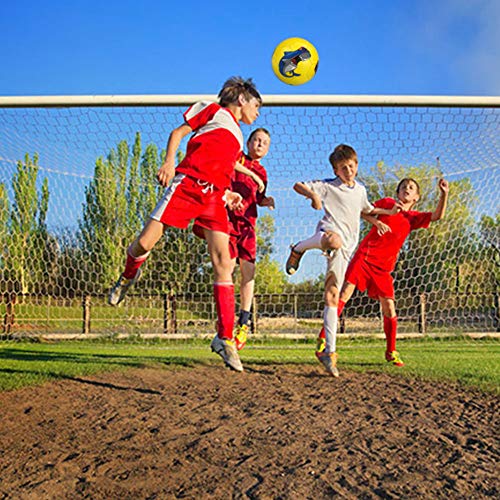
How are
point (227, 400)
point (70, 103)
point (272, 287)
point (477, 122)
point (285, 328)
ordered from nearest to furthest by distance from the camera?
1. point (227, 400)
2. point (70, 103)
3. point (477, 122)
4. point (272, 287)
5. point (285, 328)

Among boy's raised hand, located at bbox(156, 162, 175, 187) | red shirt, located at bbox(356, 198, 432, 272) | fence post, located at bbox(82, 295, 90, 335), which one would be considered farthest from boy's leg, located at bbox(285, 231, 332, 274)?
fence post, located at bbox(82, 295, 90, 335)

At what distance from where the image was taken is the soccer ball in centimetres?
595

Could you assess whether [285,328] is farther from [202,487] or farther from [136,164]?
[202,487]

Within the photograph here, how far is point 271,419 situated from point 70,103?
16.2ft

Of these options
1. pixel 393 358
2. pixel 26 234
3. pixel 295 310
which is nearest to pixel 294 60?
pixel 393 358

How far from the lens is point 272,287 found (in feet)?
33.6

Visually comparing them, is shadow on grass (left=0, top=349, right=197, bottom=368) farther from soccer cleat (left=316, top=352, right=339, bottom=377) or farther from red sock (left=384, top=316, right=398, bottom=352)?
red sock (left=384, top=316, right=398, bottom=352)

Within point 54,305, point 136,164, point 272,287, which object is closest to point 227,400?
point 272,287

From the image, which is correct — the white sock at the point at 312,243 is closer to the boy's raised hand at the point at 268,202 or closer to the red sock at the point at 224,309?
the boy's raised hand at the point at 268,202

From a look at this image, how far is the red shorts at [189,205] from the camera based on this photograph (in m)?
3.79

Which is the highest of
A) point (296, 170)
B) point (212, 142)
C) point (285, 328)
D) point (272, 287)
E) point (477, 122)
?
point (477, 122)

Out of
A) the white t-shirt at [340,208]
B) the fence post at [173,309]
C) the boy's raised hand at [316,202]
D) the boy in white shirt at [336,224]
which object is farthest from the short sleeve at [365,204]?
the fence post at [173,309]

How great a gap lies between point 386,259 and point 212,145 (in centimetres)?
287

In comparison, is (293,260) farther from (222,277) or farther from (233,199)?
(222,277)
